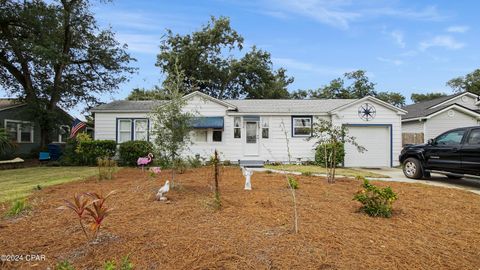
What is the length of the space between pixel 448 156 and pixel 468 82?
144 ft

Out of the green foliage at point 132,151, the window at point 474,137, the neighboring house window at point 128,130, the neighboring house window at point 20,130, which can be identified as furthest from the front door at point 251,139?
the neighboring house window at point 20,130

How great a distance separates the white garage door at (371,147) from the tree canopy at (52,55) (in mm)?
15598

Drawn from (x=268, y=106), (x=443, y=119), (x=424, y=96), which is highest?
(x=424, y=96)

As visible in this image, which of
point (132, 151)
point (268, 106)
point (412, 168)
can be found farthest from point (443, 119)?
point (132, 151)

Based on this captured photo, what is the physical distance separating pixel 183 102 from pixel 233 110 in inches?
340

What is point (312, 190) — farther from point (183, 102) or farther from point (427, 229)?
point (183, 102)

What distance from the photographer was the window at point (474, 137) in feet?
29.1

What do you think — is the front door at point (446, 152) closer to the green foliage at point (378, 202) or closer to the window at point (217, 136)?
the green foliage at point (378, 202)

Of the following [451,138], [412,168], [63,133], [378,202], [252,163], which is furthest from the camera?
[63,133]

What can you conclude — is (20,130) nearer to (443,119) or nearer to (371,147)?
(371,147)

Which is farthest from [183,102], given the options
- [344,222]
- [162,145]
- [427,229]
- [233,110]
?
[233,110]

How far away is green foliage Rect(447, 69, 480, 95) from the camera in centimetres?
4018

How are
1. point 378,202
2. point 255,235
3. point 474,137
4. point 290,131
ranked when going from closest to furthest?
point 255,235, point 378,202, point 474,137, point 290,131

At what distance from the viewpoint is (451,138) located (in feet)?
31.9
